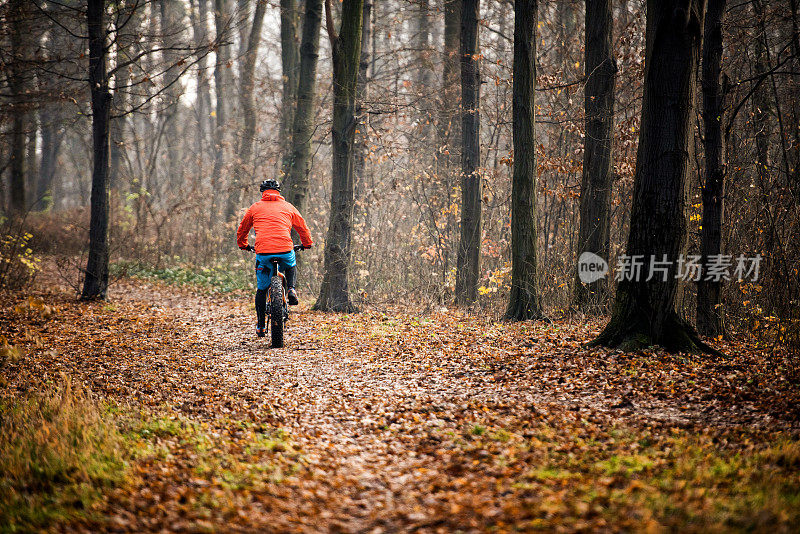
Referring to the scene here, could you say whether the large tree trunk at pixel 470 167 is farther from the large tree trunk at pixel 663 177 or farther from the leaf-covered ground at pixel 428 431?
the large tree trunk at pixel 663 177

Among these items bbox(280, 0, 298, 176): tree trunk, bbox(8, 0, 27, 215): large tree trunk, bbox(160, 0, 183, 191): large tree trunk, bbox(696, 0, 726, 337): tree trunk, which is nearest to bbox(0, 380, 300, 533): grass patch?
bbox(696, 0, 726, 337): tree trunk

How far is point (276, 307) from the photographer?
343 inches

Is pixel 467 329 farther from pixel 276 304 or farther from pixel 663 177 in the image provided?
pixel 663 177

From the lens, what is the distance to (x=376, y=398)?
6.31 metres

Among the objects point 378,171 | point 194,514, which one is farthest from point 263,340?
point 378,171

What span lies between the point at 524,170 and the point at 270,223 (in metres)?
4.70

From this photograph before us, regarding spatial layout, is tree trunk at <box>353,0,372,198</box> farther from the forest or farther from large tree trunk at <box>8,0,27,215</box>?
large tree trunk at <box>8,0,27,215</box>

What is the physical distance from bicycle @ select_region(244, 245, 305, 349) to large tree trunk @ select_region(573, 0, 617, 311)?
17.9 ft

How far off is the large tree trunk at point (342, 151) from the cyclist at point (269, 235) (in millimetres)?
3506

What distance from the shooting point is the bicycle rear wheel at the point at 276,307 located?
8.71 meters

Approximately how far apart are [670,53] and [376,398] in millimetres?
5394

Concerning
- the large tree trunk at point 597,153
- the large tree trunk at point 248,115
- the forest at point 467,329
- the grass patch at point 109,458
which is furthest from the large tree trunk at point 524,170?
the large tree trunk at point 248,115

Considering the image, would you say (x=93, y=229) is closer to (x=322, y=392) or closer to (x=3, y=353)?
(x=3, y=353)

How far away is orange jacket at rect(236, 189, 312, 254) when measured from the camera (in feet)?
28.8
